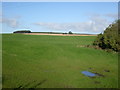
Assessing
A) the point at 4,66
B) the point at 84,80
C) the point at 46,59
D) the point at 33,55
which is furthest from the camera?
the point at 33,55

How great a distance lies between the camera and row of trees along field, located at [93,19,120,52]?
26844 millimetres

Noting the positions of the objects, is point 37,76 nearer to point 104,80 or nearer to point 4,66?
point 4,66

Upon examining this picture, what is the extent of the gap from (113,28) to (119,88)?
19.1m

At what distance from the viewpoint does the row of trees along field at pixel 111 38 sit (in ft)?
88.1

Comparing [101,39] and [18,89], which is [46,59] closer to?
[18,89]

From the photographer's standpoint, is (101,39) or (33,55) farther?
(101,39)

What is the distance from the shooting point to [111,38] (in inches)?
1082

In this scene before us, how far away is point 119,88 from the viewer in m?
11.7

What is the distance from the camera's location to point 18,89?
9.89 m

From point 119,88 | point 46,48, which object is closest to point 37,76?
point 119,88

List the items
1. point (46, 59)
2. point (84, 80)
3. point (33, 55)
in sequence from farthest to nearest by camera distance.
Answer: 1. point (33, 55)
2. point (46, 59)
3. point (84, 80)

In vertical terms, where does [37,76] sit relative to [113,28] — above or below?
below

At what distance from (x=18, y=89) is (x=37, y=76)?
10.5 ft

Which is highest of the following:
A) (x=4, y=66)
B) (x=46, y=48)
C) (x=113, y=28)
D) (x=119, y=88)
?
(x=113, y=28)
